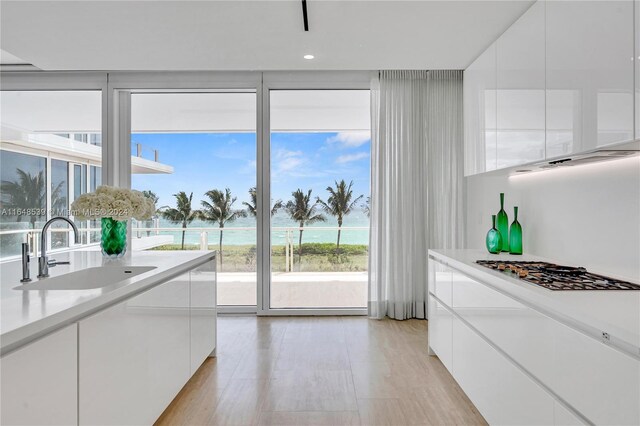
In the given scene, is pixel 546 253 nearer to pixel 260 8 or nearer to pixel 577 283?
pixel 577 283

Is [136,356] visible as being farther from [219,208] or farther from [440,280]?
[219,208]

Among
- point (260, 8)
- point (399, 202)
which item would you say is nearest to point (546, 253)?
point (399, 202)

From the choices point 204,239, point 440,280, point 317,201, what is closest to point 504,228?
point 440,280

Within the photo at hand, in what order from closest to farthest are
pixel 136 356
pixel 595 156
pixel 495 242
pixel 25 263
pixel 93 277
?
pixel 25 263 → pixel 136 356 → pixel 595 156 → pixel 93 277 → pixel 495 242

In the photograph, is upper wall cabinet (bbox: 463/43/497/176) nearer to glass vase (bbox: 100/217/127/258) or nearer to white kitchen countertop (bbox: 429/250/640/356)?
white kitchen countertop (bbox: 429/250/640/356)

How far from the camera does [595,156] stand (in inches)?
73.8

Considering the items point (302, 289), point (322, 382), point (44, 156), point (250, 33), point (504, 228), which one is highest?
point (250, 33)

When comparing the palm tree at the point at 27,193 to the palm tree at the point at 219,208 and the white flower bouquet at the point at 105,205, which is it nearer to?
Answer: the palm tree at the point at 219,208

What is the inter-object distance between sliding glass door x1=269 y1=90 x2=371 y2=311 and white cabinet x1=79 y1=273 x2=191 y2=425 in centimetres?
208

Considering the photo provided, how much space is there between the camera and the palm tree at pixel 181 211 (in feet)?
14.5

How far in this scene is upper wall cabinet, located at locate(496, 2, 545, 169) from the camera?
2160 mm

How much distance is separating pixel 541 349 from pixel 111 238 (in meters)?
2.47

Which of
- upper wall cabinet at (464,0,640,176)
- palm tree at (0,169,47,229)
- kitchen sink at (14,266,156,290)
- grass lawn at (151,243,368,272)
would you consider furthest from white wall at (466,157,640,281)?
palm tree at (0,169,47,229)

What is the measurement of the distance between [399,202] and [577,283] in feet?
8.03
